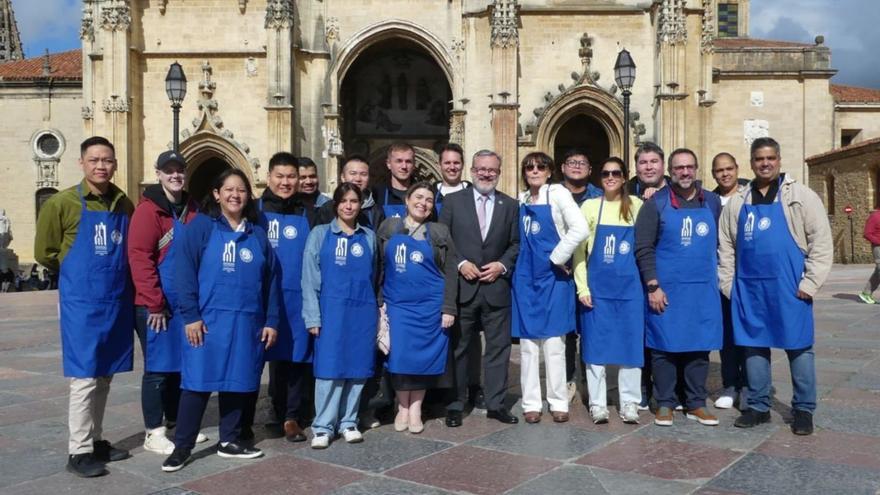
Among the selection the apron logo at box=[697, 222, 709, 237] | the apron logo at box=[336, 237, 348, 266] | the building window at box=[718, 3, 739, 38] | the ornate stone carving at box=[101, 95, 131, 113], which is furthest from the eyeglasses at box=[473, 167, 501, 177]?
the building window at box=[718, 3, 739, 38]

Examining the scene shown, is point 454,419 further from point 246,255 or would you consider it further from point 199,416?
point 246,255

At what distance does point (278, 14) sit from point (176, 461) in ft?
64.1

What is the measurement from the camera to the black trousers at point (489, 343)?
6.29 meters

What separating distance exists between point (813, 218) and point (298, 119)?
19.5m

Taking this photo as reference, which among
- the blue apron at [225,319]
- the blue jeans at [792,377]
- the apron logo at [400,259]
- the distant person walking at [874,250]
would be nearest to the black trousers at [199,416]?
the blue apron at [225,319]

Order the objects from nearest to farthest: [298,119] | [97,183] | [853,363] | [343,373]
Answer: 1. [97,183]
2. [343,373]
3. [853,363]
4. [298,119]

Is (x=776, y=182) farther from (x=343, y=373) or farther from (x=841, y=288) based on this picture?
(x=841, y=288)

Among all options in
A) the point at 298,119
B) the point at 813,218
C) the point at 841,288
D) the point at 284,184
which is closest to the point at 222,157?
the point at 298,119

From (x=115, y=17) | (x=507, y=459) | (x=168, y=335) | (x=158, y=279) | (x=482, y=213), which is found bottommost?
(x=507, y=459)

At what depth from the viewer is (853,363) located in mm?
8766

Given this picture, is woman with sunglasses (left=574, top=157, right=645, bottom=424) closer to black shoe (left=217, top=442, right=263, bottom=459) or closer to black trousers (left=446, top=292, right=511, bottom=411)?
black trousers (left=446, top=292, right=511, bottom=411)

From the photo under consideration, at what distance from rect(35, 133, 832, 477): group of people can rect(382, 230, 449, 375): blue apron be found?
1 cm

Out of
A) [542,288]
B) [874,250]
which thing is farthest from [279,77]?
[542,288]

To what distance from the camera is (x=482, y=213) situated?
634 centimetres
